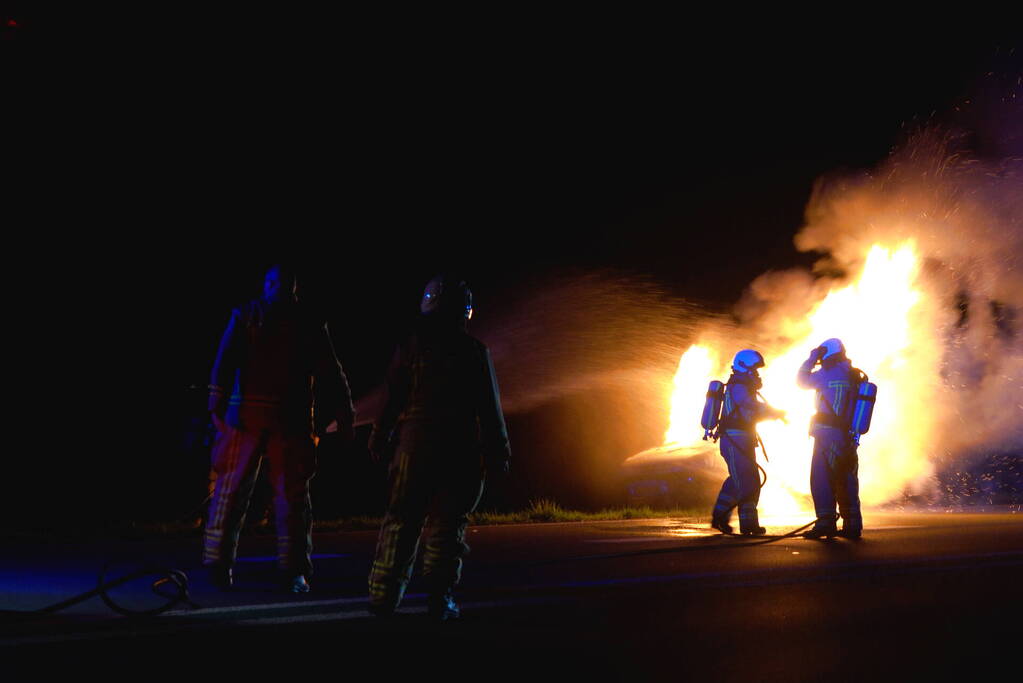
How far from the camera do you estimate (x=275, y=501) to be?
6.88 m

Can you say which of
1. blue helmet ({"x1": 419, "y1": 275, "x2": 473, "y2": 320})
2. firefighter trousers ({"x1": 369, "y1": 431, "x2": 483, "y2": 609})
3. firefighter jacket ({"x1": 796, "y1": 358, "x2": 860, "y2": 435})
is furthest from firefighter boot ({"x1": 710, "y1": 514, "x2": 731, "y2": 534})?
blue helmet ({"x1": 419, "y1": 275, "x2": 473, "y2": 320})

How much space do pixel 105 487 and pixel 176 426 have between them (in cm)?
166

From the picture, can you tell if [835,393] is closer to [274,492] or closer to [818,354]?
[818,354]

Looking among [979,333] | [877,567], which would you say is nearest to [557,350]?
[979,333]

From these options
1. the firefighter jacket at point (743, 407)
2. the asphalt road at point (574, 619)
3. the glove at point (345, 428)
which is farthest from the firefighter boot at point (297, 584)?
the firefighter jacket at point (743, 407)

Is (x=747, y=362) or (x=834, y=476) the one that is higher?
(x=747, y=362)

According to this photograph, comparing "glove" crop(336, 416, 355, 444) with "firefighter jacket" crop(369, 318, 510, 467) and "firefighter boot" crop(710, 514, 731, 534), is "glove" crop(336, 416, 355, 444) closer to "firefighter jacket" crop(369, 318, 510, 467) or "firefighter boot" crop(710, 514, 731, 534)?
"firefighter jacket" crop(369, 318, 510, 467)

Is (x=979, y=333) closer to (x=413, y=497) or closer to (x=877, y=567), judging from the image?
(x=877, y=567)

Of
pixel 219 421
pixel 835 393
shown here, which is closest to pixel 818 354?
pixel 835 393

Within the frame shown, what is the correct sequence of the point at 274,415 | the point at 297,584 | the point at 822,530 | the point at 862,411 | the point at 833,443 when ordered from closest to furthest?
1. the point at 297,584
2. the point at 274,415
3. the point at 822,530
4. the point at 833,443
5. the point at 862,411

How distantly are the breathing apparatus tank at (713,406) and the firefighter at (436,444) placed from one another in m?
6.51

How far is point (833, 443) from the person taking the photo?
38.2ft

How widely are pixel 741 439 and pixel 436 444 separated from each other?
683 cm

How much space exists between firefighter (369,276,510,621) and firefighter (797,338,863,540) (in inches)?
248
